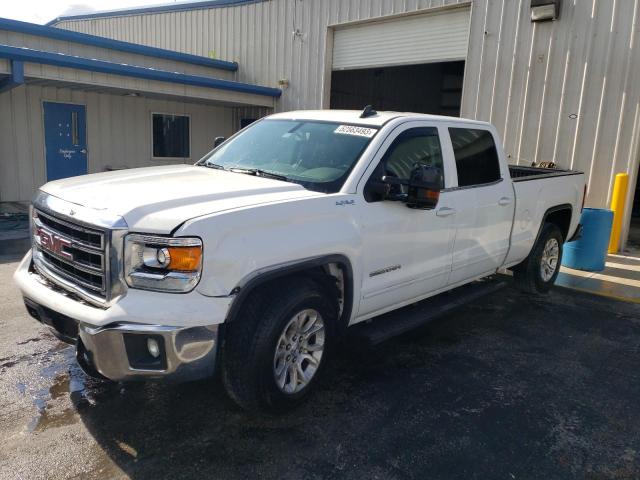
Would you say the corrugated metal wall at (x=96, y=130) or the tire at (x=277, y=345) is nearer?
the tire at (x=277, y=345)

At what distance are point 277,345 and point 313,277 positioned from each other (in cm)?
53

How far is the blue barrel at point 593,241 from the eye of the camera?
25.5 ft

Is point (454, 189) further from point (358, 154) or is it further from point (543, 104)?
point (543, 104)

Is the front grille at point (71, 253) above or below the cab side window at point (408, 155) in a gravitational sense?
below

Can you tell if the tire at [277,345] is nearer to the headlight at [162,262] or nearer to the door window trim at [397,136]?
the headlight at [162,262]

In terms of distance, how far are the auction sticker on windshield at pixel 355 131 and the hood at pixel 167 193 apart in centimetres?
78

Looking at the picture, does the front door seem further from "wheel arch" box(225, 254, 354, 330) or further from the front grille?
the front grille

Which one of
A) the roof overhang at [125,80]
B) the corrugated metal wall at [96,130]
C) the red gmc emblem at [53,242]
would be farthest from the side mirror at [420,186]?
the corrugated metal wall at [96,130]

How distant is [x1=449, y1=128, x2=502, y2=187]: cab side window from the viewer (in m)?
4.84

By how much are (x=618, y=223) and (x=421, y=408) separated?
280 inches

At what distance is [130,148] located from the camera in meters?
13.8

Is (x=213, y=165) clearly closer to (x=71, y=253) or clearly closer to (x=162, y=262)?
(x=71, y=253)

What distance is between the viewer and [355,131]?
13.8 ft

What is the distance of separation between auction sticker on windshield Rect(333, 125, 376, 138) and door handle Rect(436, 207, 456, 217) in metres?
0.87
